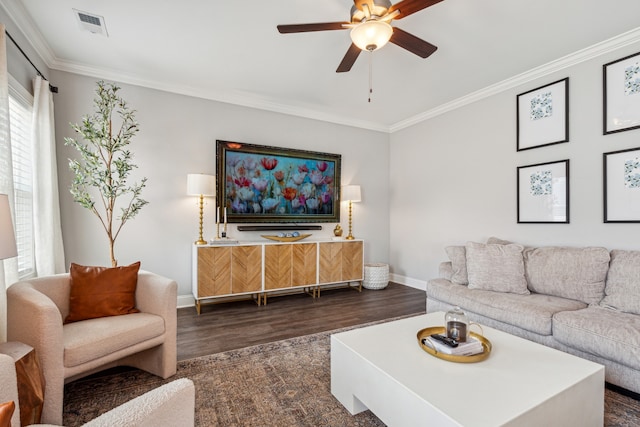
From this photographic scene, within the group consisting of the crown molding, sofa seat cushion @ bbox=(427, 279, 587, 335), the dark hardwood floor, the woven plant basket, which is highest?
the crown molding

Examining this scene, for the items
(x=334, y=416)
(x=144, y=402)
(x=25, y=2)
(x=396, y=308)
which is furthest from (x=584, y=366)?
(x=25, y=2)

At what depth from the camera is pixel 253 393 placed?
194 centimetres

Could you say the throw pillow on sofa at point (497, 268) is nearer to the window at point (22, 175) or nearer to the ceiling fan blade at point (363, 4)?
the ceiling fan blade at point (363, 4)

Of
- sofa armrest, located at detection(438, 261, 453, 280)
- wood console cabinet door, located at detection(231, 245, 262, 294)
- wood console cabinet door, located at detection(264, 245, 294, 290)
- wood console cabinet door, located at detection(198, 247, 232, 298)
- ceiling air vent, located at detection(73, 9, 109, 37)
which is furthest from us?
wood console cabinet door, located at detection(264, 245, 294, 290)

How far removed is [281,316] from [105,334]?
1.89 meters

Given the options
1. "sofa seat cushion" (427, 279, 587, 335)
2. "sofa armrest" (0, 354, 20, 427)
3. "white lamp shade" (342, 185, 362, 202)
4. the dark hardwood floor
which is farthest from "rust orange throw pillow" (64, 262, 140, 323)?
"white lamp shade" (342, 185, 362, 202)

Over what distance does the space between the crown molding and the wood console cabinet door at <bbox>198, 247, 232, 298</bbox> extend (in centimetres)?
347

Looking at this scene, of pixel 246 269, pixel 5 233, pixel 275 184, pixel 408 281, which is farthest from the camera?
pixel 408 281

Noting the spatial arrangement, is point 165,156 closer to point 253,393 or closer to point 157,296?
point 157,296

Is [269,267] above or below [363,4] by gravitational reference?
below

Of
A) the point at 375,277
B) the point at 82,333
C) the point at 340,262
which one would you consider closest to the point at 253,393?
the point at 82,333

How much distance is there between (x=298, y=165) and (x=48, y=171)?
273cm

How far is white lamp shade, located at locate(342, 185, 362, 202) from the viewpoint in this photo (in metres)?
4.64

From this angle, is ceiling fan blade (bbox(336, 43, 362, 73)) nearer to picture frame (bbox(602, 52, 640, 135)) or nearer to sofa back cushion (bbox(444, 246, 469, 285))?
sofa back cushion (bbox(444, 246, 469, 285))
